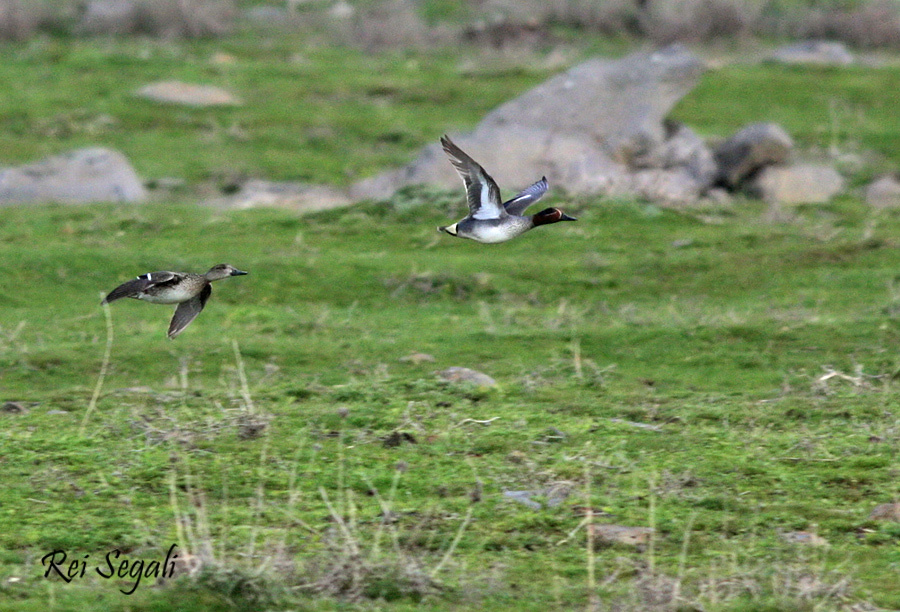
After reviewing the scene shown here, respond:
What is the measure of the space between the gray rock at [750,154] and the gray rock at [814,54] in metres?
8.13

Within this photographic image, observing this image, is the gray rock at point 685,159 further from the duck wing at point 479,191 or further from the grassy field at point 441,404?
the duck wing at point 479,191

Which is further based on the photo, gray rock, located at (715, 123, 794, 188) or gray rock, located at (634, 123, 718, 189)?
gray rock, located at (715, 123, 794, 188)

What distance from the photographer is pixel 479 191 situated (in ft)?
28.2

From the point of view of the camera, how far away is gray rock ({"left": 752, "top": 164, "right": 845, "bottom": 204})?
19.1m

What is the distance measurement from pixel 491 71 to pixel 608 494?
61.2ft

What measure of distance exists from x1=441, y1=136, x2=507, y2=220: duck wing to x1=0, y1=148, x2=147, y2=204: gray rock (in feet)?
33.8

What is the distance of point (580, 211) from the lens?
659 inches

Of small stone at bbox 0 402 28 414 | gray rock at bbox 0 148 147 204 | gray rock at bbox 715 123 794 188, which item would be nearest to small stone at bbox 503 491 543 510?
small stone at bbox 0 402 28 414

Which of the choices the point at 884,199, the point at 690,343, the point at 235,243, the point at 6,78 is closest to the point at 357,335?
the point at 690,343

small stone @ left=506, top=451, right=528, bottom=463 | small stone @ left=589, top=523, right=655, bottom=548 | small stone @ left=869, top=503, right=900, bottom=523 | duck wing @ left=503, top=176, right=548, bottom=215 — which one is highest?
duck wing @ left=503, top=176, right=548, bottom=215

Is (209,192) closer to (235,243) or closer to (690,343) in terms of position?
(235,243)

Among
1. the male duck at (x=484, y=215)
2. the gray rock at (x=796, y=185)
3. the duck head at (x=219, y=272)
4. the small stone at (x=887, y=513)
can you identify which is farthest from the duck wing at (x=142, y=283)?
the gray rock at (x=796, y=185)

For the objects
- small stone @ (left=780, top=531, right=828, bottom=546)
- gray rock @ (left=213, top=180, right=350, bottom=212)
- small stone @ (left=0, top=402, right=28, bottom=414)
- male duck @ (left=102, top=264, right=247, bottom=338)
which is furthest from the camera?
gray rock @ (left=213, top=180, right=350, bottom=212)

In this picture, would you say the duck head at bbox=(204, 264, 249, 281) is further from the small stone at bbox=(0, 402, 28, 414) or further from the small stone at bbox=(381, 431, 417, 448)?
the small stone at bbox=(0, 402, 28, 414)
